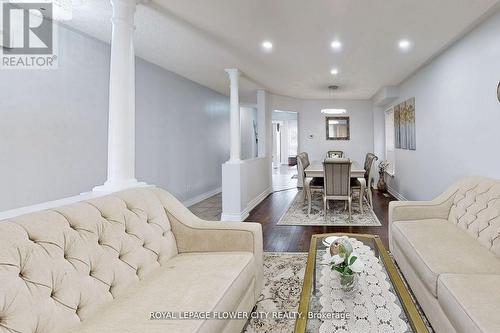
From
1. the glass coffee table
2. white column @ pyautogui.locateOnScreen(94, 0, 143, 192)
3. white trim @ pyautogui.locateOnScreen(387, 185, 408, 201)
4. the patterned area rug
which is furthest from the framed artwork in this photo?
white column @ pyautogui.locateOnScreen(94, 0, 143, 192)

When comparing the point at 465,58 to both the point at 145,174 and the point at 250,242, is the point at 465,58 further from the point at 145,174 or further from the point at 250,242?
the point at 145,174

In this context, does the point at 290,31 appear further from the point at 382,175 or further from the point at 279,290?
the point at 382,175

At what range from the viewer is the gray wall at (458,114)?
2.80 metres

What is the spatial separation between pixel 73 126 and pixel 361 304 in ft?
10.7

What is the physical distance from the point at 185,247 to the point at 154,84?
130 inches

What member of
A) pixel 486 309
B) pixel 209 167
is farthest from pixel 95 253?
pixel 209 167

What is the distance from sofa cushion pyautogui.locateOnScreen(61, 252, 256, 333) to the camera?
3.82ft

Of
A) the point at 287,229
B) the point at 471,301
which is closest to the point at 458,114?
the point at 287,229

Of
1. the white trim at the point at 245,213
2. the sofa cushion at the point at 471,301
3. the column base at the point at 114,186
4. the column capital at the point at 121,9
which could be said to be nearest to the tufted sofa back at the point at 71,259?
the column base at the point at 114,186

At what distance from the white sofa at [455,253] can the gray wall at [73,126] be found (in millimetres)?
3369

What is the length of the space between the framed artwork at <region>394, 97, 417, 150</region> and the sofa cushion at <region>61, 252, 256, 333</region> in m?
4.36

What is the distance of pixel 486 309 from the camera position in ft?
4.26

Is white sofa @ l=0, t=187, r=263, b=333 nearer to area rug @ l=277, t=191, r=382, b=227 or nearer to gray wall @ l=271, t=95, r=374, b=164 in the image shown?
area rug @ l=277, t=191, r=382, b=227

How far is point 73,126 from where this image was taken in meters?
3.19
